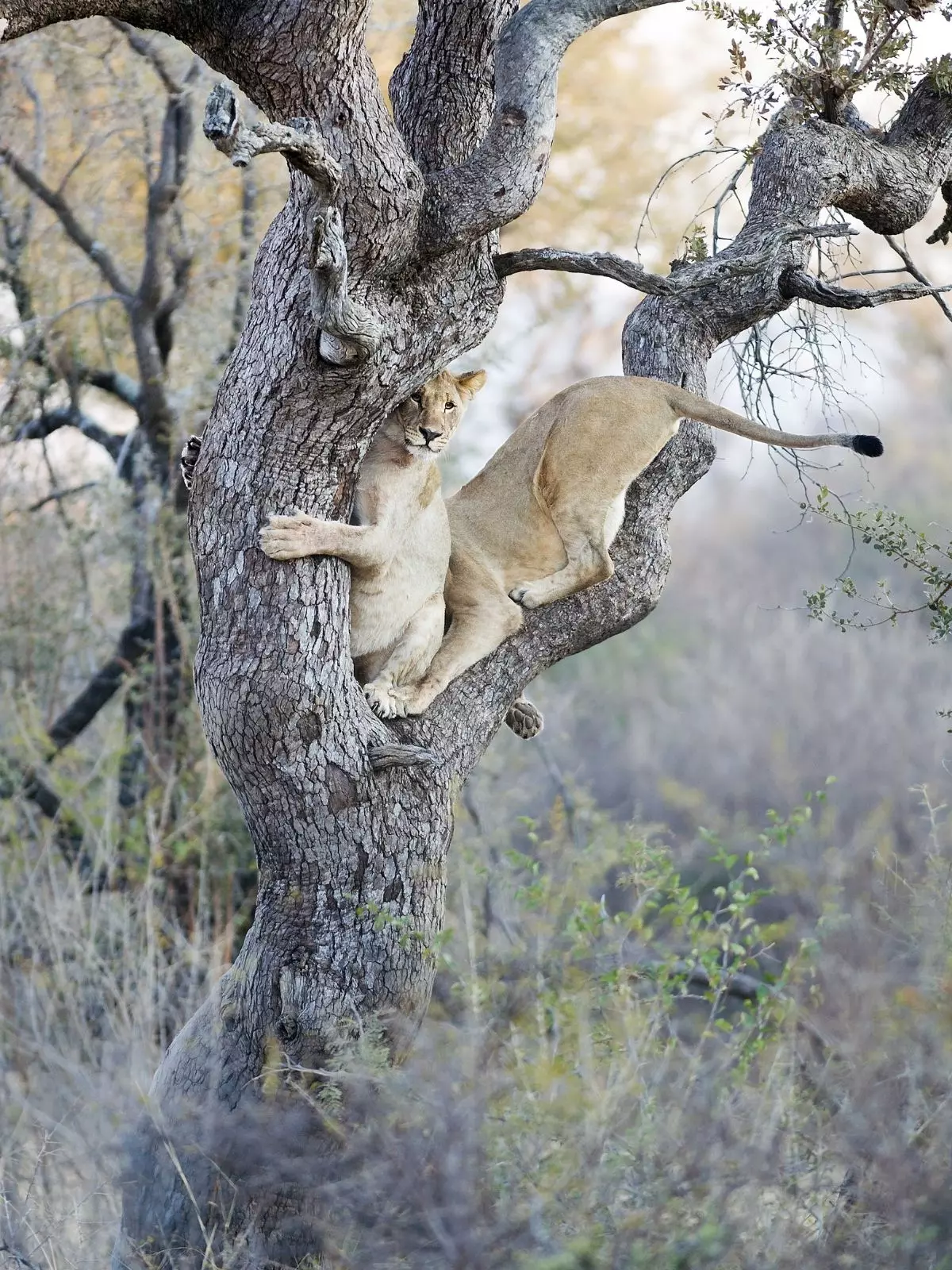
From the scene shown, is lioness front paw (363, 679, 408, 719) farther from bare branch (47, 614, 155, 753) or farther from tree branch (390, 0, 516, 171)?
bare branch (47, 614, 155, 753)

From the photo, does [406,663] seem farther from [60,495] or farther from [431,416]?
[60,495]

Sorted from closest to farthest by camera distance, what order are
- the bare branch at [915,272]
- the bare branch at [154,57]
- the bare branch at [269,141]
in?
the bare branch at [269,141]
the bare branch at [915,272]
the bare branch at [154,57]

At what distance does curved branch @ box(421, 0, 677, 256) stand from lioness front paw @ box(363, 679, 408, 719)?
1.20m

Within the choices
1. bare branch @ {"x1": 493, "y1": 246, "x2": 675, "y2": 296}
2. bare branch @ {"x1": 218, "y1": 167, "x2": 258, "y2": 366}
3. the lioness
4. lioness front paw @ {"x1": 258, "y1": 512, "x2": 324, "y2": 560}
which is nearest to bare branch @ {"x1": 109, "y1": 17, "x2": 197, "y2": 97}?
bare branch @ {"x1": 218, "y1": 167, "x2": 258, "y2": 366}

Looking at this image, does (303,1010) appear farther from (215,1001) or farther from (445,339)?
(445,339)

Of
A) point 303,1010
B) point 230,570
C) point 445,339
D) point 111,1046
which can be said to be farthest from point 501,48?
point 111,1046

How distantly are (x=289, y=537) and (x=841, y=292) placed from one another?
1.75 metres

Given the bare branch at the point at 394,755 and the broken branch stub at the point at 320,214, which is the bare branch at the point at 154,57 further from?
the bare branch at the point at 394,755

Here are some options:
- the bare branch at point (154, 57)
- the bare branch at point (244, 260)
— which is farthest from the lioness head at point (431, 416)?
the bare branch at point (154, 57)

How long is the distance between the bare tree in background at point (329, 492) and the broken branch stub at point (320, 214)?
1 centimetres

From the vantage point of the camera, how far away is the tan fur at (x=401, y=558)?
415 centimetres

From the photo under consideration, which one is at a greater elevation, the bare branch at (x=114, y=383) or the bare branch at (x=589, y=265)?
the bare branch at (x=114, y=383)

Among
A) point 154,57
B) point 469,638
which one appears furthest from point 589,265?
point 154,57

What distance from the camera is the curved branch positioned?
3.80 metres
